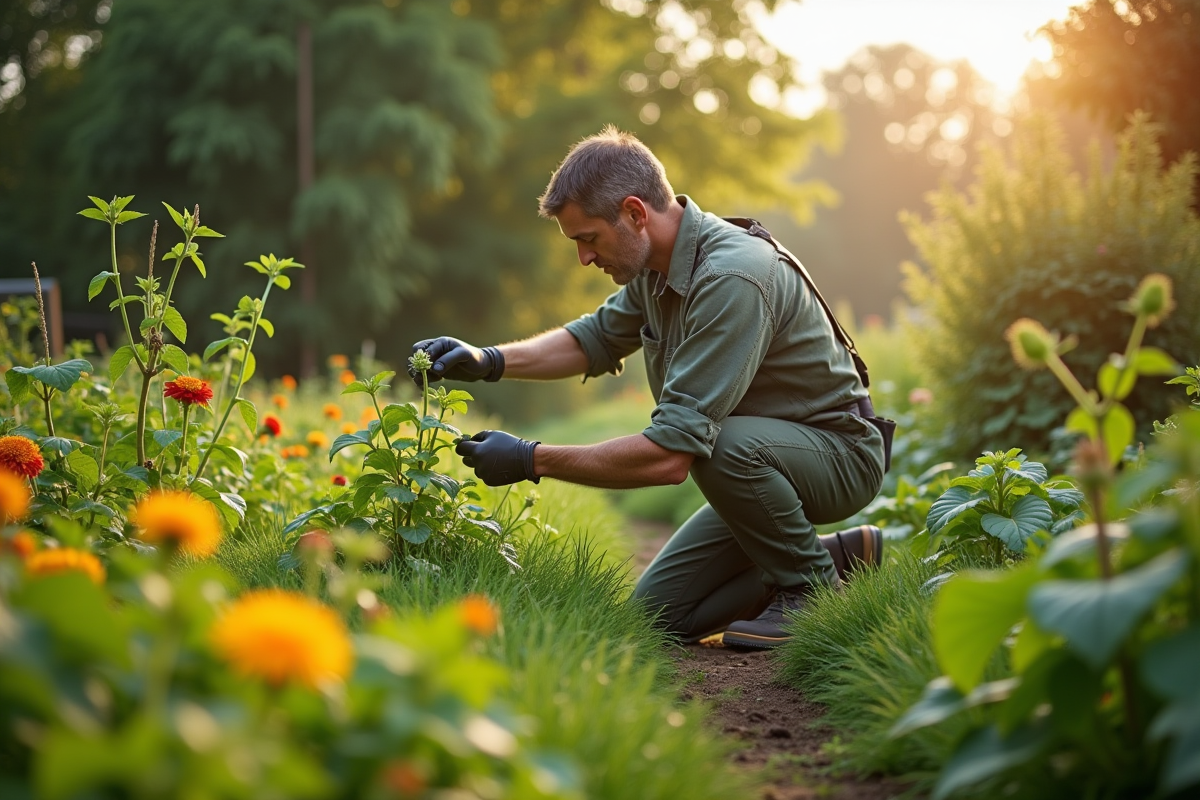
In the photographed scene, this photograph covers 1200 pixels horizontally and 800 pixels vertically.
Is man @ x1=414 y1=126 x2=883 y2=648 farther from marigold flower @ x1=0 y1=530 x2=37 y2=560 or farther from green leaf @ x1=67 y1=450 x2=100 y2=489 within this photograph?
marigold flower @ x1=0 y1=530 x2=37 y2=560

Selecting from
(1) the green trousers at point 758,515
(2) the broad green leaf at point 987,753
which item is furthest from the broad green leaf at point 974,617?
(1) the green trousers at point 758,515

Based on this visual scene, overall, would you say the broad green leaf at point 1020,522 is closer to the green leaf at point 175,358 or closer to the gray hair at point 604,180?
the gray hair at point 604,180

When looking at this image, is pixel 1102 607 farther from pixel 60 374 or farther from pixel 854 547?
pixel 60 374

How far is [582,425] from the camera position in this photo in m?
11.5

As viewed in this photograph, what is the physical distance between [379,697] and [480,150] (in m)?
13.3

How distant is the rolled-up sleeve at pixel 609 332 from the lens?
3.30 meters

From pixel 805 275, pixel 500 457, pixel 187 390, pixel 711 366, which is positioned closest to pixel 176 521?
pixel 187 390

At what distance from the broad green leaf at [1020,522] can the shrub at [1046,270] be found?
2.16 metres

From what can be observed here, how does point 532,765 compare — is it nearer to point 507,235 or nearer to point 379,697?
point 379,697

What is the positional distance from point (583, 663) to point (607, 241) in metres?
1.47

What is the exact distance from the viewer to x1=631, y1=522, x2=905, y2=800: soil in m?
1.64

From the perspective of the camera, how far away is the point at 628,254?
2.83 metres

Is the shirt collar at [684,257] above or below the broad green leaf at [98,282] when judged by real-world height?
above

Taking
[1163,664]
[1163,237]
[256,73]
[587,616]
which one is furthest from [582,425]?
[1163,664]
